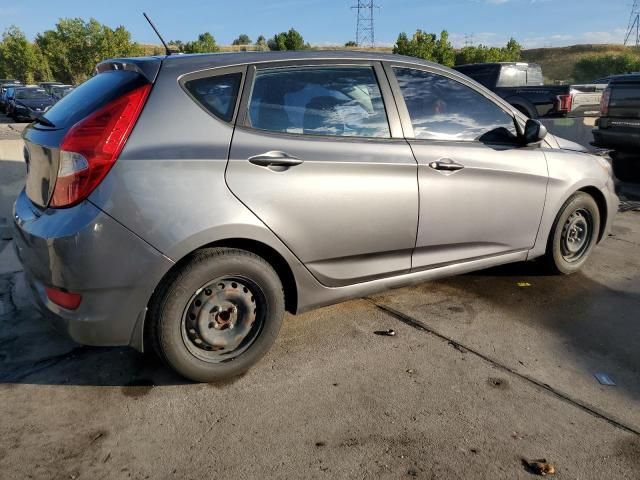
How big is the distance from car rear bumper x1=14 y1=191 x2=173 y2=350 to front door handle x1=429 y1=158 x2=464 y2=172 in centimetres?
181

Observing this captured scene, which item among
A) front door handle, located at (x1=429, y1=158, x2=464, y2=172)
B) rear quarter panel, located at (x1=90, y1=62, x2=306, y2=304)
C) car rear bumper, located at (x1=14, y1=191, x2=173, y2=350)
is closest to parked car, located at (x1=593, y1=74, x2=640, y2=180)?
front door handle, located at (x1=429, y1=158, x2=464, y2=172)

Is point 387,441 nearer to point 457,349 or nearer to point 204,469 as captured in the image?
point 204,469

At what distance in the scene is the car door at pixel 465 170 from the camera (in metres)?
3.40

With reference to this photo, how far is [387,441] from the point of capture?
7.99 feet

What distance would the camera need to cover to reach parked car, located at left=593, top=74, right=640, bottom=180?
7.21 meters

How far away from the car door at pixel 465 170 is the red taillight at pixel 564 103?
8358 millimetres

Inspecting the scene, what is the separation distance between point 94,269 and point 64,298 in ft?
0.84

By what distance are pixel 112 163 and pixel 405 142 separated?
5.81 feet

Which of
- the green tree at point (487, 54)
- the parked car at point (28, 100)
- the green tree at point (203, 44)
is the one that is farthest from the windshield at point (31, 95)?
the green tree at point (487, 54)

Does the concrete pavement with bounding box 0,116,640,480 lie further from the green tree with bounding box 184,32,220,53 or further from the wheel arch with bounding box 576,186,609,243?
the green tree with bounding box 184,32,220,53

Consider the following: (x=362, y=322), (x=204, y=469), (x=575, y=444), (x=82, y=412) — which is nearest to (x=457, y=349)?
(x=362, y=322)

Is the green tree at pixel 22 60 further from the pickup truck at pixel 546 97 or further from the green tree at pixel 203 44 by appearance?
the pickup truck at pixel 546 97

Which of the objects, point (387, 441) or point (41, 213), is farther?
point (41, 213)

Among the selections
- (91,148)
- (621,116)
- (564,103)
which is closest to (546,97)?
(564,103)
